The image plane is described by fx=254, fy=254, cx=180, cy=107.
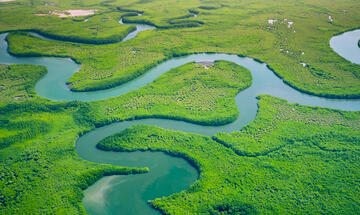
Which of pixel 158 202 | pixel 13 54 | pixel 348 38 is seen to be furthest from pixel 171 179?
pixel 348 38

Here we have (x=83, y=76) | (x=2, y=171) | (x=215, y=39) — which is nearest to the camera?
(x=2, y=171)

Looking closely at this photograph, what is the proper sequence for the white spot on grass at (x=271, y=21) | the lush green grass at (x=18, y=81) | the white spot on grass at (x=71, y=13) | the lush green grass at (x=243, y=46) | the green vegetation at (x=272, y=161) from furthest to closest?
the white spot on grass at (x=71, y=13)
the white spot on grass at (x=271, y=21)
the lush green grass at (x=243, y=46)
the lush green grass at (x=18, y=81)
the green vegetation at (x=272, y=161)

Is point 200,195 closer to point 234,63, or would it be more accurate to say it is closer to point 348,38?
point 234,63

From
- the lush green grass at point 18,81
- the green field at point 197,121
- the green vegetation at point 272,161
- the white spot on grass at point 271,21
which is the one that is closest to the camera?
the green vegetation at point 272,161

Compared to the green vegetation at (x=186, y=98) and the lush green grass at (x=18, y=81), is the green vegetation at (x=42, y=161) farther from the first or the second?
the green vegetation at (x=186, y=98)

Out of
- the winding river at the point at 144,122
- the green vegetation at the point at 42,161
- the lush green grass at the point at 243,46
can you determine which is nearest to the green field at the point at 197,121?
the green vegetation at the point at 42,161

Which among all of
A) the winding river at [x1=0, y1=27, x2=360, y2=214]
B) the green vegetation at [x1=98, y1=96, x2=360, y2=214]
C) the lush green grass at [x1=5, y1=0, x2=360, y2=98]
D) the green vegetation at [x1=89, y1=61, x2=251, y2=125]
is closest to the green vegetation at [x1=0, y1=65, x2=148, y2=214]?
the winding river at [x1=0, y1=27, x2=360, y2=214]
